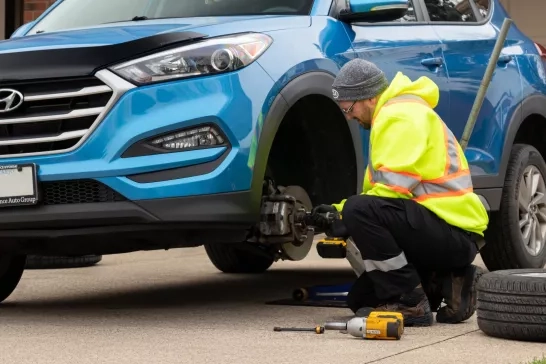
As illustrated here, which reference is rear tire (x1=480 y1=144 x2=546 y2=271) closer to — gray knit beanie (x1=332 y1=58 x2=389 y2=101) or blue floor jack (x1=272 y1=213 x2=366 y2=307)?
blue floor jack (x1=272 y1=213 x2=366 y2=307)

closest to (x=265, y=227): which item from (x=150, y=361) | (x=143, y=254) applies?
(x=150, y=361)

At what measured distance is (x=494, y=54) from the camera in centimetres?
718

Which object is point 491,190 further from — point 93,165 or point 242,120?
point 93,165

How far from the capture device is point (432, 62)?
7.09 meters

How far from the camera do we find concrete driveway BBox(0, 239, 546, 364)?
198 inches

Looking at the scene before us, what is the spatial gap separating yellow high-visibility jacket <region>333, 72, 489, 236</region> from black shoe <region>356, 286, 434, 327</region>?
35cm

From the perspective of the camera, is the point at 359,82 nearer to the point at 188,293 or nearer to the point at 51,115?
the point at 51,115

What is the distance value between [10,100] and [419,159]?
1.80 metres

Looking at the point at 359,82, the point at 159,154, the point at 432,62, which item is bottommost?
the point at 159,154

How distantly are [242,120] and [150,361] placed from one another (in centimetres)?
130

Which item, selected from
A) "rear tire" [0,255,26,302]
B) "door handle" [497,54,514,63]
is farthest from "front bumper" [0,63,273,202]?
"door handle" [497,54,514,63]

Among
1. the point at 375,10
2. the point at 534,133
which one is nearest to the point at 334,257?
the point at 375,10

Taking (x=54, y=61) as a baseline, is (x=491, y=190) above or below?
below

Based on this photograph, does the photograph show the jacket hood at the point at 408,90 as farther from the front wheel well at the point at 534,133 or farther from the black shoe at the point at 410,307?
the front wheel well at the point at 534,133
